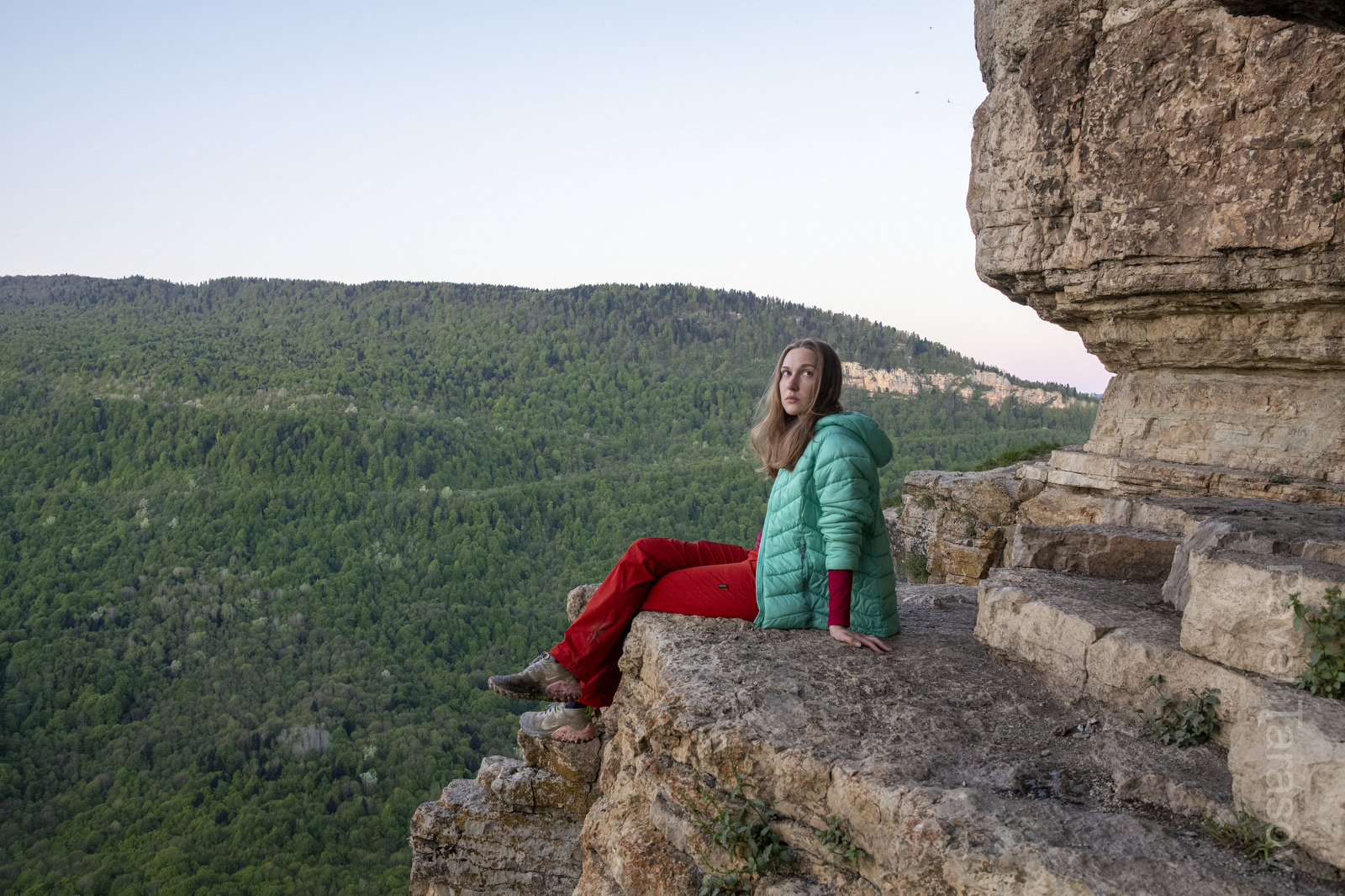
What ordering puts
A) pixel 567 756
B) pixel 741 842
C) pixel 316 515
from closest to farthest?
pixel 741 842
pixel 567 756
pixel 316 515

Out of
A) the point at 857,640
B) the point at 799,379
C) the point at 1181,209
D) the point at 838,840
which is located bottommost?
the point at 838,840

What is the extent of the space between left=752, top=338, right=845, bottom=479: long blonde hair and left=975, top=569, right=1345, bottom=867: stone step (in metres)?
1.19

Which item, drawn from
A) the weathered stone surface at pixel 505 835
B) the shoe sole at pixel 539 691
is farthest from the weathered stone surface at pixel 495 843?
the shoe sole at pixel 539 691

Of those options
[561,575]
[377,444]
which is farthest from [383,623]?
[377,444]

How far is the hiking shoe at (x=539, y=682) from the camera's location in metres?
4.27

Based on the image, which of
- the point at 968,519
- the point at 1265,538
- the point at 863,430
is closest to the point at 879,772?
the point at 863,430

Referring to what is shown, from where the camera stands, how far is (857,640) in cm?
382

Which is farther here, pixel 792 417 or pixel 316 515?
pixel 316 515

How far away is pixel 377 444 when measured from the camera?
259 feet

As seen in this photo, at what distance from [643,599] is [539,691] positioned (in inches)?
29.7

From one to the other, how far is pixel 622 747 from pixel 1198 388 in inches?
235

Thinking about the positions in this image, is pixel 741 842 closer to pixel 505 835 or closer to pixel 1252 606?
pixel 1252 606

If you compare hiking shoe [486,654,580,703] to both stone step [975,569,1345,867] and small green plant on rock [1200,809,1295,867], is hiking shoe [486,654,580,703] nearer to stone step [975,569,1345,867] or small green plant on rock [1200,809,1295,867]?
stone step [975,569,1345,867]

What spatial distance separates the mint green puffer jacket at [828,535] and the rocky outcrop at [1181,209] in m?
3.79
